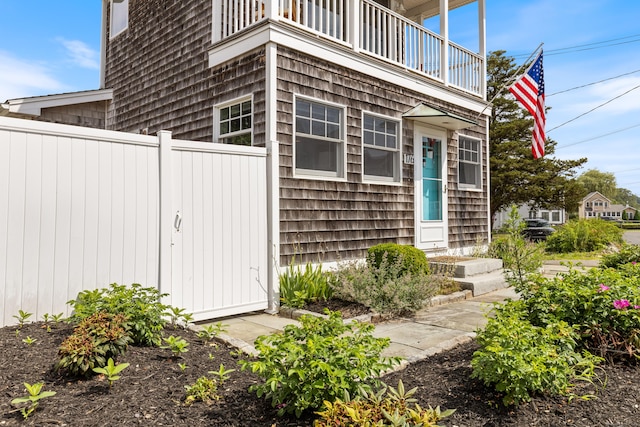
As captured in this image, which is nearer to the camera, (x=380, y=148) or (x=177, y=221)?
(x=177, y=221)

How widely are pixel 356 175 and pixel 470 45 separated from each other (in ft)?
20.1

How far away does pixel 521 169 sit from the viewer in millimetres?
22156

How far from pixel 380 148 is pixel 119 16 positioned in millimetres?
7216

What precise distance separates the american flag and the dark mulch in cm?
653

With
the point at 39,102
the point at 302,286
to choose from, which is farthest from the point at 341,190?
the point at 39,102

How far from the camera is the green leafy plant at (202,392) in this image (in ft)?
8.34

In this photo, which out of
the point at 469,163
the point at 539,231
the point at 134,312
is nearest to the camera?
the point at 134,312

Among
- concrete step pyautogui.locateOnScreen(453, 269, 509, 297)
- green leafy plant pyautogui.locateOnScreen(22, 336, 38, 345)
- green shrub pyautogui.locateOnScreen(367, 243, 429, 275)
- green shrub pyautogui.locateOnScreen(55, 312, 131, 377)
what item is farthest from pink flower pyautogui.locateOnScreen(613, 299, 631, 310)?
green leafy plant pyautogui.locateOnScreen(22, 336, 38, 345)

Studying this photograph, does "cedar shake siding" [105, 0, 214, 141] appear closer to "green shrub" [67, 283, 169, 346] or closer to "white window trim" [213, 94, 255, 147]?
"white window trim" [213, 94, 255, 147]

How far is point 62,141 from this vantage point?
3957 mm

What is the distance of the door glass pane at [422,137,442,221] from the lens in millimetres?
8789

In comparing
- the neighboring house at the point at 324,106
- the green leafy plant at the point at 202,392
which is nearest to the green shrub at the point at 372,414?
the green leafy plant at the point at 202,392

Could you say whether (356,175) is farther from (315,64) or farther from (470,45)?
(470,45)

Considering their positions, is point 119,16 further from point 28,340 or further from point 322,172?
point 28,340
